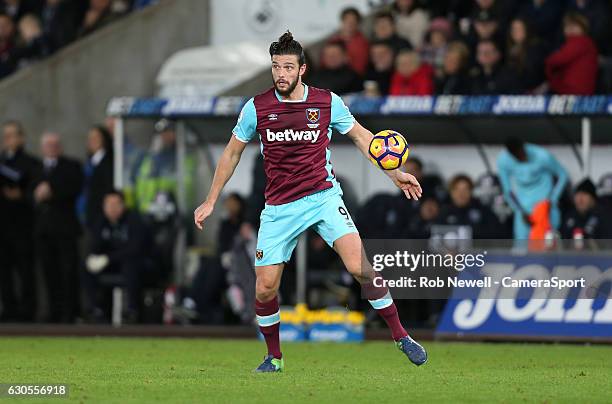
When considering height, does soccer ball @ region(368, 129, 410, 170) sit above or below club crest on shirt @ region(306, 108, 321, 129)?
below

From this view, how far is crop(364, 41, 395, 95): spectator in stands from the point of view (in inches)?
719

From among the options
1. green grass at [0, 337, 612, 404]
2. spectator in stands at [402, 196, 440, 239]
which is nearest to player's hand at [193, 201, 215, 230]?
green grass at [0, 337, 612, 404]

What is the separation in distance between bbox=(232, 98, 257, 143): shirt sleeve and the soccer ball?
33.6 inches

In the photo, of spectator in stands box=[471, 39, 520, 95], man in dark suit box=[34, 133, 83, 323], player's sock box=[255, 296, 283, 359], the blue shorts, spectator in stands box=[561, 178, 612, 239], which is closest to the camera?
the blue shorts

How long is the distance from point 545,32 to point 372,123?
2.36 m

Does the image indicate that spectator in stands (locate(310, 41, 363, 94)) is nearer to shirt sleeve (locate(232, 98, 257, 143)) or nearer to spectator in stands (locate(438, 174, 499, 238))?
spectator in stands (locate(438, 174, 499, 238))

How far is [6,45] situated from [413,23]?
6.43 meters

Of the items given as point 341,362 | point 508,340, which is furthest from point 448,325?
point 341,362

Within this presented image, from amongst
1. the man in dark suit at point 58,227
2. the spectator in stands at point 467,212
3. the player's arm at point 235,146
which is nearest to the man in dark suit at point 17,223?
the man in dark suit at point 58,227

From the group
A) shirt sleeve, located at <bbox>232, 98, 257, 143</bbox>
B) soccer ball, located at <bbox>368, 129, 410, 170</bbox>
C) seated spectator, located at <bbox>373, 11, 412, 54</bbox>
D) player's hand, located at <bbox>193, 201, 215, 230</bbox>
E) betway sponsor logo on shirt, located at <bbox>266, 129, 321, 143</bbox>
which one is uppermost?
seated spectator, located at <bbox>373, 11, 412, 54</bbox>

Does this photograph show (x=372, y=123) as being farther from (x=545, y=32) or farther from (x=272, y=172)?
(x=272, y=172)

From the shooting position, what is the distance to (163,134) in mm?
19250

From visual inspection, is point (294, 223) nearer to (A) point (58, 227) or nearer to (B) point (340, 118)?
(B) point (340, 118)

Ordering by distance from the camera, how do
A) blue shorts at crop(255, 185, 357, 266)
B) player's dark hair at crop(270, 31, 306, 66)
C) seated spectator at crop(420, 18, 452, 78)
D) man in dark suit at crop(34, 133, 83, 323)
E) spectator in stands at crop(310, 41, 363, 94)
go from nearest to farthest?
player's dark hair at crop(270, 31, 306, 66), blue shorts at crop(255, 185, 357, 266), spectator in stands at crop(310, 41, 363, 94), seated spectator at crop(420, 18, 452, 78), man in dark suit at crop(34, 133, 83, 323)
